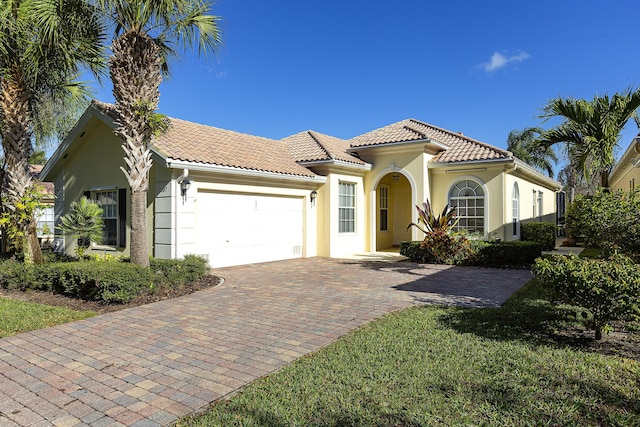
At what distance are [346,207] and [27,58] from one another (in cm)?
1172

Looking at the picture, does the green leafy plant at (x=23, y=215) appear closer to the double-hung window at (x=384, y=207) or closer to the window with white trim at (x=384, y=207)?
the window with white trim at (x=384, y=207)

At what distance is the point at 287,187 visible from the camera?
15156 millimetres

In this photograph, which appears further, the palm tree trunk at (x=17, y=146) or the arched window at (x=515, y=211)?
the arched window at (x=515, y=211)

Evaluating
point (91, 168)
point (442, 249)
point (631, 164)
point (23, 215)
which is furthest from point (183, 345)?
point (631, 164)

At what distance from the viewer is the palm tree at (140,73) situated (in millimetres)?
9180

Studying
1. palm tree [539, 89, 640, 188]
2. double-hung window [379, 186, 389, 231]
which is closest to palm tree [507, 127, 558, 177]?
double-hung window [379, 186, 389, 231]

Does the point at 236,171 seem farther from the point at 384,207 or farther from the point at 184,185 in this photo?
the point at 384,207

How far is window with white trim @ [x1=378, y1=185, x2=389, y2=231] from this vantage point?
19.9 m

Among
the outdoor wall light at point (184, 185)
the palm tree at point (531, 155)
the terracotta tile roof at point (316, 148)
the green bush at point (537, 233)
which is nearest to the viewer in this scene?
the outdoor wall light at point (184, 185)

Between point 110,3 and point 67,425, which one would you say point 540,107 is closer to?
point 110,3

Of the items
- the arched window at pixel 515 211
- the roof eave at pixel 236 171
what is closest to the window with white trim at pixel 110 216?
the roof eave at pixel 236 171

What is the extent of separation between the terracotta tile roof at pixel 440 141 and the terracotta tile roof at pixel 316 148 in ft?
2.85

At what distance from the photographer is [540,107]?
40.8 ft

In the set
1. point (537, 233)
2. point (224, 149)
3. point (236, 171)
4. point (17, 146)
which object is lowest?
point (537, 233)
